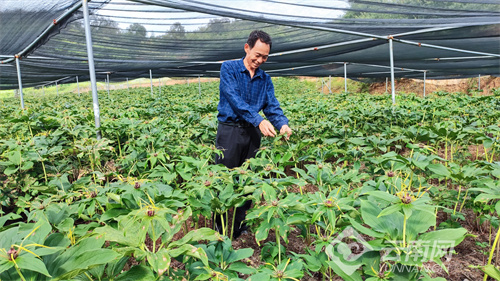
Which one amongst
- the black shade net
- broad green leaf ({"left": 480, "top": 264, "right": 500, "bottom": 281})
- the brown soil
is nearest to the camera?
broad green leaf ({"left": 480, "top": 264, "right": 500, "bottom": 281})

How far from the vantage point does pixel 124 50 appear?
21.2 ft

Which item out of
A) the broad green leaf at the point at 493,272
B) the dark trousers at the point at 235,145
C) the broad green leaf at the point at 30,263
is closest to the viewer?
the broad green leaf at the point at 30,263

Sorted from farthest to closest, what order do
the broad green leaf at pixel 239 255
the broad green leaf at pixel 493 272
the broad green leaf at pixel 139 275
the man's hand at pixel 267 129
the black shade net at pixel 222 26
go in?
the black shade net at pixel 222 26
the man's hand at pixel 267 129
the broad green leaf at pixel 239 255
the broad green leaf at pixel 493 272
the broad green leaf at pixel 139 275

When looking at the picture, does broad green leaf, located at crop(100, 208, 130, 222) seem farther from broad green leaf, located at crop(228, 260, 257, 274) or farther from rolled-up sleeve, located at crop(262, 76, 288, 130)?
rolled-up sleeve, located at crop(262, 76, 288, 130)

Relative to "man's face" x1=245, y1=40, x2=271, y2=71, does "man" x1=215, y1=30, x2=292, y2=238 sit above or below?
below

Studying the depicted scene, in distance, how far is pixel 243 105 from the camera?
7.35ft

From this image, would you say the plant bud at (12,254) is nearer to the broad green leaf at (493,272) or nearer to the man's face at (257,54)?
the broad green leaf at (493,272)

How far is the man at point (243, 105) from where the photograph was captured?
88.7 inches

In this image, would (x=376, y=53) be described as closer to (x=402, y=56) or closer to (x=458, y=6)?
(x=402, y=56)

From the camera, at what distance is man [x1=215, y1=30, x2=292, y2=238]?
225 centimetres

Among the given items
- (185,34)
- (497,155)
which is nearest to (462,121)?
(497,155)

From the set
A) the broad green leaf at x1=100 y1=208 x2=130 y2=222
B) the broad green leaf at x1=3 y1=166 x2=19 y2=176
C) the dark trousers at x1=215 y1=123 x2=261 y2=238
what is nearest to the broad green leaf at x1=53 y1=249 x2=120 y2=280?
the broad green leaf at x1=100 y1=208 x2=130 y2=222

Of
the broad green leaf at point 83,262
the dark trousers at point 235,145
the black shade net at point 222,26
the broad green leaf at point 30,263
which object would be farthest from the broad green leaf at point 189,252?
the black shade net at point 222,26

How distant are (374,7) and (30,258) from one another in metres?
4.83
